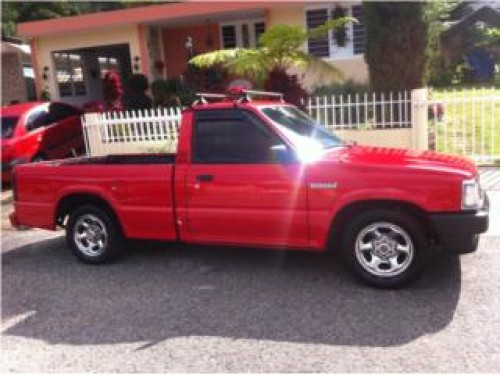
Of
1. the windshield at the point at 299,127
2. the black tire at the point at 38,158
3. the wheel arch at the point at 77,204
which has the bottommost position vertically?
the black tire at the point at 38,158

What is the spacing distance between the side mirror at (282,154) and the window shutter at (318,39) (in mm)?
12609

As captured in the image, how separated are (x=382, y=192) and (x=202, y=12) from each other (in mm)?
13653

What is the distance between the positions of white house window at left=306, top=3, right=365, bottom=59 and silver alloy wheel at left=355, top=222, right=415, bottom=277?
13.0 m

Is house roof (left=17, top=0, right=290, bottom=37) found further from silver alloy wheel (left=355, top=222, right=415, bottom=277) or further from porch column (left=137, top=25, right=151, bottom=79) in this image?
silver alloy wheel (left=355, top=222, right=415, bottom=277)

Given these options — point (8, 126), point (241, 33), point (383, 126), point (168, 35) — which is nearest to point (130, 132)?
point (8, 126)

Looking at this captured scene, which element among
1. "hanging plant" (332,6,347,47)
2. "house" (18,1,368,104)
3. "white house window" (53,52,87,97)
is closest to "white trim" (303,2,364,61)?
"house" (18,1,368,104)

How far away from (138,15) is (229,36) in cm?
327

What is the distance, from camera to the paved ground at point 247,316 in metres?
4.07

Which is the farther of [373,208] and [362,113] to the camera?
[362,113]

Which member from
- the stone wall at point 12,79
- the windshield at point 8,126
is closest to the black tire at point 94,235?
the windshield at point 8,126

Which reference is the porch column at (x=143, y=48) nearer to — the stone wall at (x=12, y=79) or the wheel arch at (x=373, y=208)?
the stone wall at (x=12, y=79)

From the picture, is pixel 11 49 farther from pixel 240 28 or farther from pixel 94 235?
pixel 94 235

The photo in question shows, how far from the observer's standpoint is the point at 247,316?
190 inches

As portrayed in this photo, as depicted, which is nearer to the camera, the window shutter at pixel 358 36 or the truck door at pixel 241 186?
the truck door at pixel 241 186
